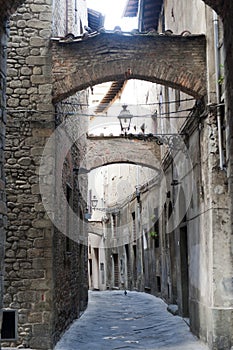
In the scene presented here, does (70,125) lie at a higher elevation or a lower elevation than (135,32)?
lower

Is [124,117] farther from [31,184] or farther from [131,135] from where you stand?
[31,184]

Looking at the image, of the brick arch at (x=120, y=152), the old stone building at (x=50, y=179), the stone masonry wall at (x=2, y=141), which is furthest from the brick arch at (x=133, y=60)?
Answer: the brick arch at (x=120, y=152)

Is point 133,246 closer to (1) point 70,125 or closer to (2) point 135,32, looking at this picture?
(1) point 70,125

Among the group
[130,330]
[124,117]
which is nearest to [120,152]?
[124,117]

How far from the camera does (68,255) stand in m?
11.8

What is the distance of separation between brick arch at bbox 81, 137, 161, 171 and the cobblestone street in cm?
417

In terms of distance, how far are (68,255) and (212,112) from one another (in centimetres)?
453

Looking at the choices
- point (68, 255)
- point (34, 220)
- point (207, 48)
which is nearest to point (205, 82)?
point (207, 48)

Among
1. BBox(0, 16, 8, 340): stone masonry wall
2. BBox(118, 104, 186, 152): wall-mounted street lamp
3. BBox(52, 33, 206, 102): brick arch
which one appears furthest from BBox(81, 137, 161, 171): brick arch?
BBox(0, 16, 8, 340): stone masonry wall

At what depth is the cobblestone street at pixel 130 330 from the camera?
9734 millimetres

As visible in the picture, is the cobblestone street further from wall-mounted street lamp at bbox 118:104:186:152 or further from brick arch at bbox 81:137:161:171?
brick arch at bbox 81:137:161:171

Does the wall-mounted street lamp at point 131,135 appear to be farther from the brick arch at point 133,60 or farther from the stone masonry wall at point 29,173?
the stone masonry wall at point 29,173

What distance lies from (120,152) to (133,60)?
7480 millimetres

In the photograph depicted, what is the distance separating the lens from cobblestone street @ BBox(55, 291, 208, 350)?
9.73 meters
